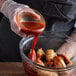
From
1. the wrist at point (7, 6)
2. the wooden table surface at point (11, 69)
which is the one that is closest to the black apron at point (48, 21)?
the wrist at point (7, 6)

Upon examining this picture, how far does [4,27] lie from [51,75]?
412mm

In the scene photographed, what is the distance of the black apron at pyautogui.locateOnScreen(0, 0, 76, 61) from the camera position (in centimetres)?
87

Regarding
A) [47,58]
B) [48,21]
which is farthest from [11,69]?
[48,21]

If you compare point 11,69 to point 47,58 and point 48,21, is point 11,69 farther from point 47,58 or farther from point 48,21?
point 48,21

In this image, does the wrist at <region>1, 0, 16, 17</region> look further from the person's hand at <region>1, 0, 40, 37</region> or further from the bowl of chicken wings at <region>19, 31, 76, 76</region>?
the bowl of chicken wings at <region>19, 31, 76, 76</region>

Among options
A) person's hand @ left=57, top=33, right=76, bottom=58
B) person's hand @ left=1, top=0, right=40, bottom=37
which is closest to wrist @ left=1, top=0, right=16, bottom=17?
person's hand @ left=1, top=0, right=40, bottom=37

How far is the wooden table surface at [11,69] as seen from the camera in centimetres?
73

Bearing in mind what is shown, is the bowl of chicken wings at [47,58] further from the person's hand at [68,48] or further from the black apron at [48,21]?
the black apron at [48,21]

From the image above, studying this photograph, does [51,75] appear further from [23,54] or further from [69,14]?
[69,14]

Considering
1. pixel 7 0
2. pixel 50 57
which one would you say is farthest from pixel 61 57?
pixel 7 0

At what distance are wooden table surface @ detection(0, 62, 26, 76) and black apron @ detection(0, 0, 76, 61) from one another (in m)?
0.22

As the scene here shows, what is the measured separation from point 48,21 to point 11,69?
28cm

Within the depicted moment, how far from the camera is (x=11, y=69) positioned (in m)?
0.75

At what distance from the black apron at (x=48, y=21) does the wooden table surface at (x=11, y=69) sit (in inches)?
8.5
